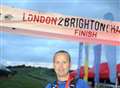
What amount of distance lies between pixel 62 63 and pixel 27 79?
3085 mm

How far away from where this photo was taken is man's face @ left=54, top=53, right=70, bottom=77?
1.73m

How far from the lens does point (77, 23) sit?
3549 millimetres

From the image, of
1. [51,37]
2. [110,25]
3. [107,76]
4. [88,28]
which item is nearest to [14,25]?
[51,37]

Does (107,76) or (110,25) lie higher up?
(110,25)

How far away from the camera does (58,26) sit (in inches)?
137

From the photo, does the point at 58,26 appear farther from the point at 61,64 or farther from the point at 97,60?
the point at 61,64

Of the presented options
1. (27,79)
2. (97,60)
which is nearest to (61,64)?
(97,60)

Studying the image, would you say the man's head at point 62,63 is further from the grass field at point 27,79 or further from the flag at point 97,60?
the flag at point 97,60

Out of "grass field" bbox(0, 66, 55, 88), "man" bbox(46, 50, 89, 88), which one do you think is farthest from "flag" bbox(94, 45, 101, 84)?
"man" bbox(46, 50, 89, 88)

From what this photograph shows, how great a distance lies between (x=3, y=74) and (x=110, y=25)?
174 centimetres

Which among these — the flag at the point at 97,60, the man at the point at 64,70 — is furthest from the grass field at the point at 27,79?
the man at the point at 64,70

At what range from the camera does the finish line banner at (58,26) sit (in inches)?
129

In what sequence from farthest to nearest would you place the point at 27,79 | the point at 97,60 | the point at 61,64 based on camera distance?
the point at 27,79 < the point at 97,60 < the point at 61,64

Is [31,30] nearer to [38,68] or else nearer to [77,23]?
[77,23]
